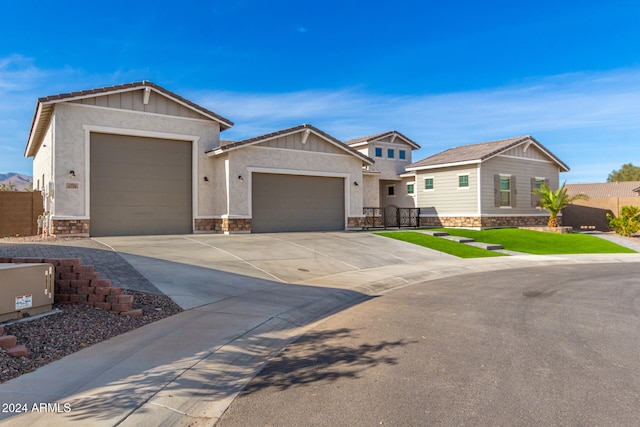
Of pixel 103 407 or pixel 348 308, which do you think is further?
pixel 348 308

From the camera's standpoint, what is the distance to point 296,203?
2198 cm

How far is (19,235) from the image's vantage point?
19.3 meters

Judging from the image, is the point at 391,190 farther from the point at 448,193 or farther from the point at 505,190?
the point at 505,190

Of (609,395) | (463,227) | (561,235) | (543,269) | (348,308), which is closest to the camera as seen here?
(609,395)

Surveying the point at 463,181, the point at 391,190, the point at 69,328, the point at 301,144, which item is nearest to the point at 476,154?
the point at 463,181

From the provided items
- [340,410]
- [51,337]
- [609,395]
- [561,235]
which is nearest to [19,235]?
[51,337]

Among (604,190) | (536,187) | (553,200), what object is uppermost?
(604,190)

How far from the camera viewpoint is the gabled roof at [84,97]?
16562 millimetres

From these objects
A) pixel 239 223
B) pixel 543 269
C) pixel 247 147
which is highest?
pixel 247 147

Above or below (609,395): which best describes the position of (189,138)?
above

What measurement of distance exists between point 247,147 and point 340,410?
16.9m

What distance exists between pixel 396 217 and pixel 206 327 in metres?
Result: 23.2

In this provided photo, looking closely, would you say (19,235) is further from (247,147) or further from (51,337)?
(51,337)

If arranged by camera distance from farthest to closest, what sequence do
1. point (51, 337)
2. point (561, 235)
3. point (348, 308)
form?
point (561, 235) → point (348, 308) → point (51, 337)
